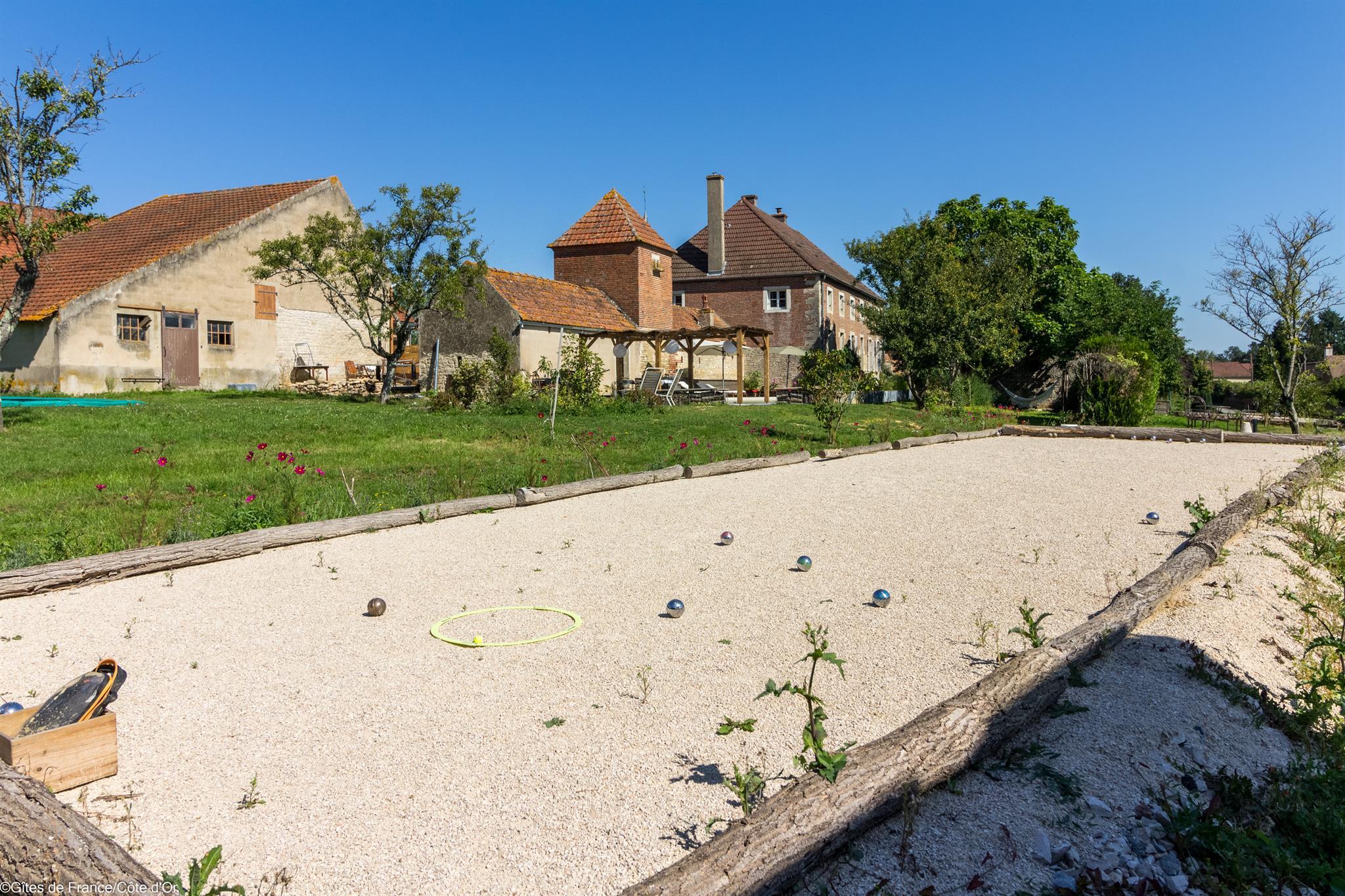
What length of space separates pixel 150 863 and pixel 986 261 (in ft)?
125

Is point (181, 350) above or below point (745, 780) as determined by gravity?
above

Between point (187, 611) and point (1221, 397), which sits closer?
point (187, 611)

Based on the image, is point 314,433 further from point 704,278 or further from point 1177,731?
point 704,278

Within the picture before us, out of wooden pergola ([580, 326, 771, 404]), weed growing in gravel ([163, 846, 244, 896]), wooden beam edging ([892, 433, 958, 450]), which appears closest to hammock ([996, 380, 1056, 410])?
wooden pergola ([580, 326, 771, 404])

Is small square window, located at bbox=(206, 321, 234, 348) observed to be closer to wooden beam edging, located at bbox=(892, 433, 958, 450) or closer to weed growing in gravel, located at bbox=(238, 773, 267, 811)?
wooden beam edging, located at bbox=(892, 433, 958, 450)

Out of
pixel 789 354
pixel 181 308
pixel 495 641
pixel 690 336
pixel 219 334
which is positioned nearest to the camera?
pixel 495 641

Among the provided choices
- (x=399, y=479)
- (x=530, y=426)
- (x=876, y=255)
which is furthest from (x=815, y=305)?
(x=399, y=479)

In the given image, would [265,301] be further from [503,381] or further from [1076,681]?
[1076,681]

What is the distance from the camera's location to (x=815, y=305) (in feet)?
135

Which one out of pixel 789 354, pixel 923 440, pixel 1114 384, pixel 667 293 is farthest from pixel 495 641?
pixel 789 354

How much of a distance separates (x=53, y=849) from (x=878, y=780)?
2694 mm

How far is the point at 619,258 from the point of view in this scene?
34.2m

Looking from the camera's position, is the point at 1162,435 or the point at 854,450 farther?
the point at 1162,435

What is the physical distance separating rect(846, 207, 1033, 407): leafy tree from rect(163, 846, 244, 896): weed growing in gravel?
28356 mm
